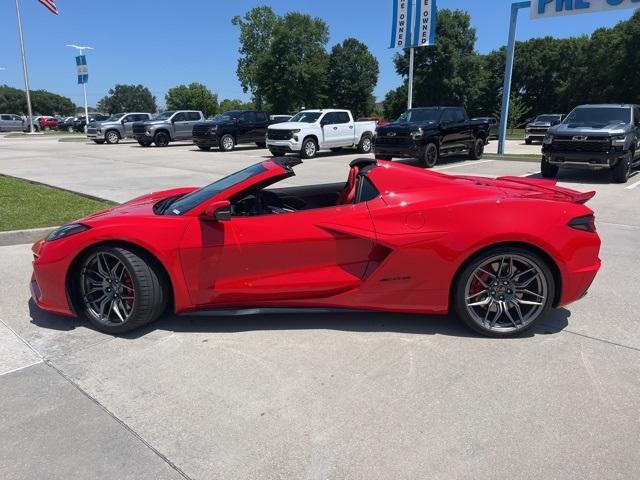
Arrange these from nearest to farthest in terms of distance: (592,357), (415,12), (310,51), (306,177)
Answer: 1. (592,357)
2. (306,177)
3. (415,12)
4. (310,51)

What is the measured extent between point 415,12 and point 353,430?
2340 cm

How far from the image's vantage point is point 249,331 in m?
3.81

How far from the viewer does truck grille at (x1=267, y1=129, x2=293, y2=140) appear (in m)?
19.5

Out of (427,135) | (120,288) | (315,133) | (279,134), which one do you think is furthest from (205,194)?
(315,133)

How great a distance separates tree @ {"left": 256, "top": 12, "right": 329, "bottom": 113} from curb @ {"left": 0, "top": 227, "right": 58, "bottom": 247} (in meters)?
54.9

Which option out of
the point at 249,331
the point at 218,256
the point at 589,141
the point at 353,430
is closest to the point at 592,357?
the point at 353,430

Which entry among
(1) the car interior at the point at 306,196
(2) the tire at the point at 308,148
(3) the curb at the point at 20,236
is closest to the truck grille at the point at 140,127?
(2) the tire at the point at 308,148

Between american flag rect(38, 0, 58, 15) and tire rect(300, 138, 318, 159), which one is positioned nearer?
tire rect(300, 138, 318, 159)

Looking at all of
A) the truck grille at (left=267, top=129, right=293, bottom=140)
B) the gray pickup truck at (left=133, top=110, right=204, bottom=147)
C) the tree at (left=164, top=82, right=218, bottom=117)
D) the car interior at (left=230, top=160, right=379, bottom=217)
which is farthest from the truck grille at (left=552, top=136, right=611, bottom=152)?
the tree at (left=164, top=82, right=218, bottom=117)

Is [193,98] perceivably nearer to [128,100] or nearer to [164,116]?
[128,100]

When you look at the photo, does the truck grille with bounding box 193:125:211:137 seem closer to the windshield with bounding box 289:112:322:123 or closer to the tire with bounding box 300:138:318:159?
the windshield with bounding box 289:112:322:123

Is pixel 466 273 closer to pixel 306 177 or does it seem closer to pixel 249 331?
pixel 249 331

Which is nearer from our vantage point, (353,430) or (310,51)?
(353,430)

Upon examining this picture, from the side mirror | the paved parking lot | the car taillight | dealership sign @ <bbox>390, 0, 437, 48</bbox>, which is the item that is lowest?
the paved parking lot
